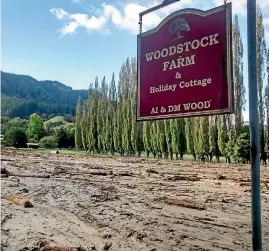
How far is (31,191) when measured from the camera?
11.0 meters

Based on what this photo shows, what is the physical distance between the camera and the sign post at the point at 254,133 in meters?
2.04

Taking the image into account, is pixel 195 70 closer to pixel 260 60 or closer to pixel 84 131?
pixel 260 60

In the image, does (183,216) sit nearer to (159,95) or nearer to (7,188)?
(159,95)

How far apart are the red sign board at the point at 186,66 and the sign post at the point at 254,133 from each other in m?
0.15

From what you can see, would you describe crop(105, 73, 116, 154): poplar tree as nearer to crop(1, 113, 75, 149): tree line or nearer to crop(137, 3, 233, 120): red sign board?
crop(1, 113, 75, 149): tree line

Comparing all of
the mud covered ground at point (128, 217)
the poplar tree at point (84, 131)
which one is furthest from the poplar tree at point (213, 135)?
the poplar tree at point (84, 131)

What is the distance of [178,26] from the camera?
252 cm

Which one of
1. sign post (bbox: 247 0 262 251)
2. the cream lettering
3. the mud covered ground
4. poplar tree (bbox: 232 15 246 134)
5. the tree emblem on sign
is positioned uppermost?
poplar tree (bbox: 232 15 246 134)

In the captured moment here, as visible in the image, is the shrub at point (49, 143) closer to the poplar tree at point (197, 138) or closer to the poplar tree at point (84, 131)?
the poplar tree at point (84, 131)

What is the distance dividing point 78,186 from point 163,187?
3.39m

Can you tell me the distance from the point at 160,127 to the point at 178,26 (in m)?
35.9

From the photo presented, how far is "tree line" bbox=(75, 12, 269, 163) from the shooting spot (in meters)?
27.9

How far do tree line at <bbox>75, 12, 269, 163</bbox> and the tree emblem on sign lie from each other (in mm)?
13650

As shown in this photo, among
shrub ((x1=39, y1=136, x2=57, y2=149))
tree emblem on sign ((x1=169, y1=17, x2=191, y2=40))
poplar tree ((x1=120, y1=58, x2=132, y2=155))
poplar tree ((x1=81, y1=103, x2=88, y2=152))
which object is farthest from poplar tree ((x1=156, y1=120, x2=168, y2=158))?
tree emblem on sign ((x1=169, y1=17, x2=191, y2=40))
